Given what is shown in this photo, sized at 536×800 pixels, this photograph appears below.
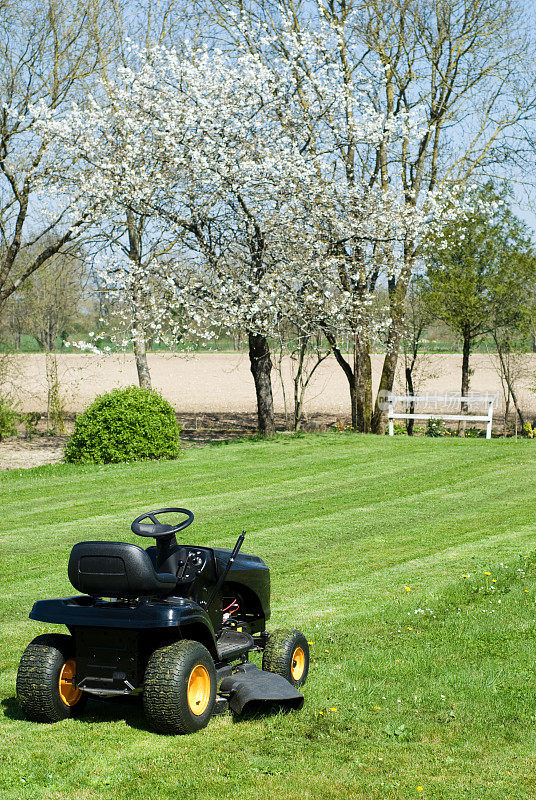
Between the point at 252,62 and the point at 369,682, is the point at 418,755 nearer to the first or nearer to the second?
the point at 369,682

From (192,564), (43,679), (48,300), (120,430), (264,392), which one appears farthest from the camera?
(48,300)

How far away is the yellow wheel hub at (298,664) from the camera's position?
17.0 ft

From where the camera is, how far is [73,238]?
65.1ft

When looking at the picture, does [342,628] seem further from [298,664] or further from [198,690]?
[198,690]

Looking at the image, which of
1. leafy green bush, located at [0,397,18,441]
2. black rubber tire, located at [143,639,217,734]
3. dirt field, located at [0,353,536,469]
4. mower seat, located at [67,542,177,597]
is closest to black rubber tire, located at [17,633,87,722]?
mower seat, located at [67,542,177,597]

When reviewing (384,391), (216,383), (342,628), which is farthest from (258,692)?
(216,383)

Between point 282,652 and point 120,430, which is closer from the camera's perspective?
point 282,652

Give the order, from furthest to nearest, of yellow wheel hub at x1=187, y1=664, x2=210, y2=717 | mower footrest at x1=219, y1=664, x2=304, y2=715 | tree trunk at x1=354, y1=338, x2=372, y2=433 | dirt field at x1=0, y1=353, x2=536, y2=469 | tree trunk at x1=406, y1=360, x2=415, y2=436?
tree trunk at x1=406, y1=360, x2=415, y2=436, tree trunk at x1=354, y1=338, x2=372, y2=433, dirt field at x1=0, y1=353, x2=536, y2=469, mower footrest at x1=219, y1=664, x2=304, y2=715, yellow wheel hub at x1=187, y1=664, x2=210, y2=717

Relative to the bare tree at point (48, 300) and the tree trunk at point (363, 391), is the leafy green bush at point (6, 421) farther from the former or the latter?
the tree trunk at point (363, 391)

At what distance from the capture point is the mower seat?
4.28m

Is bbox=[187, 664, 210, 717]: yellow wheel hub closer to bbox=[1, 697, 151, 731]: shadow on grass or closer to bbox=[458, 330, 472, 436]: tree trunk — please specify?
bbox=[1, 697, 151, 731]: shadow on grass

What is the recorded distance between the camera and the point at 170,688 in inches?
166

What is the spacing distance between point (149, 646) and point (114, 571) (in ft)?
1.52

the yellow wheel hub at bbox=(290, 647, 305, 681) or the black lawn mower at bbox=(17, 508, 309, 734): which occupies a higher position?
the black lawn mower at bbox=(17, 508, 309, 734)
